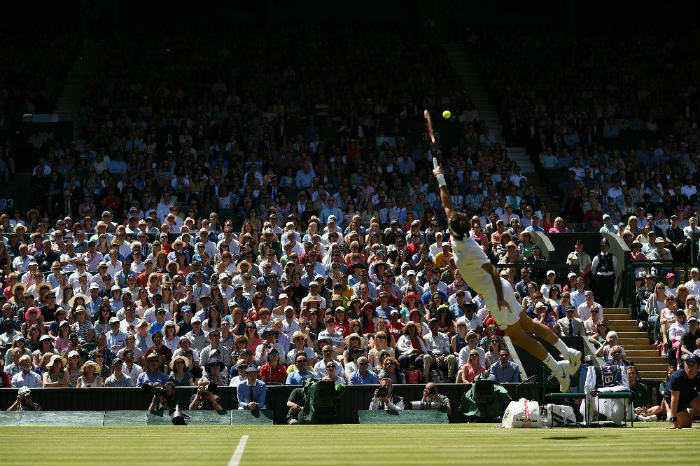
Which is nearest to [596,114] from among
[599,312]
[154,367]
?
[599,312]

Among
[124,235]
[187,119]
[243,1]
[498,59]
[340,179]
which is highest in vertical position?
[243,1]

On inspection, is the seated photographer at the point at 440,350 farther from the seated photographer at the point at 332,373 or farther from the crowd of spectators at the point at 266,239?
the seated photographer at the point at 332,373

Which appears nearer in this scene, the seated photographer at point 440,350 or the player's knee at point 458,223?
the player's knee at point 458,223

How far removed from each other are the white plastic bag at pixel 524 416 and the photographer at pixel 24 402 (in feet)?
26.6

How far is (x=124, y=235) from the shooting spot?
81.8 ft

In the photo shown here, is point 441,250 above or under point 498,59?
under

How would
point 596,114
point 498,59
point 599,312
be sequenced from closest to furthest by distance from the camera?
point 599,312 → point 596,114 → point 498,59

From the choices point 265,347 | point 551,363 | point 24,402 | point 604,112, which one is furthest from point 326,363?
point 604,112

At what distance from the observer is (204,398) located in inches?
763

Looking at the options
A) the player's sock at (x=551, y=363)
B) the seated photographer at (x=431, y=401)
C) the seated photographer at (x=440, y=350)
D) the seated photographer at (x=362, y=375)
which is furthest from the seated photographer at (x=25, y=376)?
the player's sock at (x=551, y=363)

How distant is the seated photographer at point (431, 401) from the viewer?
19.2 m

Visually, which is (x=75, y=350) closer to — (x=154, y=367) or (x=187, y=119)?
(x=154, y=367)

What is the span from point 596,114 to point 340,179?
10.1 meters

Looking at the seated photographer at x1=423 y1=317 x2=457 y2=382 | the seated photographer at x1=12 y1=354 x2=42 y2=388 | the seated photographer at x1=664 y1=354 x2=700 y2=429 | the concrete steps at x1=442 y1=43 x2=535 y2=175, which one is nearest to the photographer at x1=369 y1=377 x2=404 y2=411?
the seated photographer at x1=423 y1=317 x2=457 y2=382
